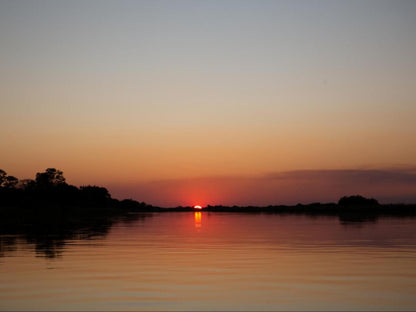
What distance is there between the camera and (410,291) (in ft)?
68.1

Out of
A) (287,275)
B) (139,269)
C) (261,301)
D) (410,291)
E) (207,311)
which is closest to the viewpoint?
(207,311)

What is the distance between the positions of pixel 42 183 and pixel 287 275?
175180mm

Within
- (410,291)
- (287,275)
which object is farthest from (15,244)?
(410,291)

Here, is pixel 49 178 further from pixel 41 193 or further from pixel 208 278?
pixel 208 278

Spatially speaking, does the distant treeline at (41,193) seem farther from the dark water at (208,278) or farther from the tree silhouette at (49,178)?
the dark water at (208,278)

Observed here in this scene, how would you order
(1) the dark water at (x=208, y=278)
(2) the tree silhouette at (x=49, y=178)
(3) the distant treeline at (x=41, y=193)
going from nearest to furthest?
(1) the dark water at (x=208, y=278) → (3) the distant treeline at (x=41, y=193) → (2) the tree silhouette at (x=49, y=178)

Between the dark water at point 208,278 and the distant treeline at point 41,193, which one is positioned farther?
the distant treeline at point 41,193

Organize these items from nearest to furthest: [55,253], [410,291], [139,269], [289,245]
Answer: [410,291]
[139,269]
[55,253]
[289,245]

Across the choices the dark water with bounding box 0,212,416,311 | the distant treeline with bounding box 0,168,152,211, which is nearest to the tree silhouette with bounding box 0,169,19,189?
the distant treeline with bounding box 0,168,152,211

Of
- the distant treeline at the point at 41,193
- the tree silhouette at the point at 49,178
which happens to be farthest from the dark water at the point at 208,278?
the tree silhouette at the point at 49,178

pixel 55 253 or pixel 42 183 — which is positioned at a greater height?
pixel 42 183

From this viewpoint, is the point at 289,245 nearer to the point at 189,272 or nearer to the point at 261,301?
the point at 189,272

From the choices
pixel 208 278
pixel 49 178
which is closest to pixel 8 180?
pixel 49 178

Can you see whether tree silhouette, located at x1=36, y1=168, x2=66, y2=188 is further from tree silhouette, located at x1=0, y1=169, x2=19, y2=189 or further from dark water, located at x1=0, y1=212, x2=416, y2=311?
dark water, located at x1=0, y1=212, x2=416, y2=311
